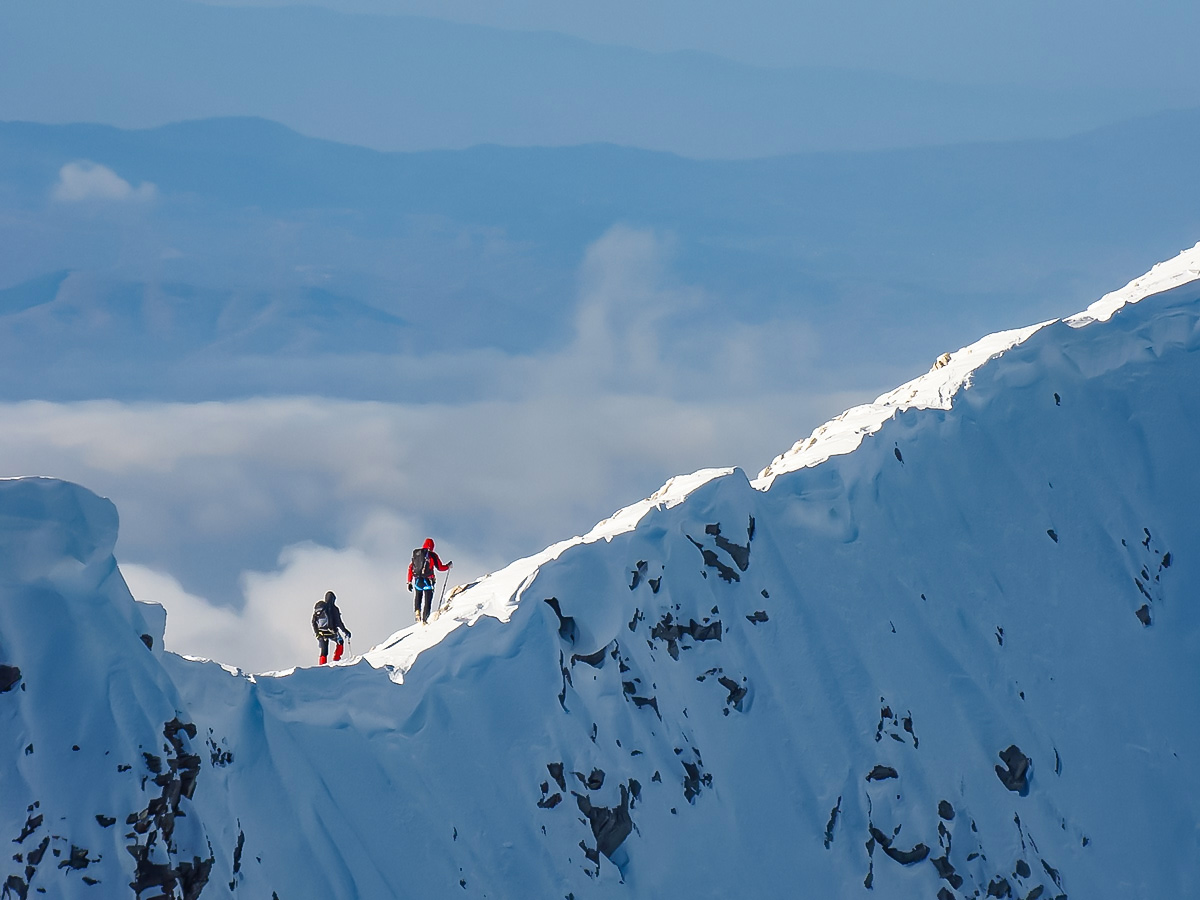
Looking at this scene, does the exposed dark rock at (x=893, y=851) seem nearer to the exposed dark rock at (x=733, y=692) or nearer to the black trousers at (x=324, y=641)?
the exposed dark rock at (x=733, y=692)

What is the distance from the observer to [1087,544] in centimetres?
3816

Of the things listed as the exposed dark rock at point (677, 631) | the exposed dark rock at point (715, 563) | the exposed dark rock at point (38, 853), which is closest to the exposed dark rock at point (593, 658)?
the exposed dark rock at point (677, 631)

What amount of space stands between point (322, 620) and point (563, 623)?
6.02 metres

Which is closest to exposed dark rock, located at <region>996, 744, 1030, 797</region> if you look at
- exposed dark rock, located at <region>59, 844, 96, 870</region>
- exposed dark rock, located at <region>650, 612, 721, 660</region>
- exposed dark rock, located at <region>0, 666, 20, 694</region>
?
exposed dark rock, located at <region>650, 612, 721, 660</region>

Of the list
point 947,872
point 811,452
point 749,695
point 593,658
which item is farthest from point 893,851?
point 811,452

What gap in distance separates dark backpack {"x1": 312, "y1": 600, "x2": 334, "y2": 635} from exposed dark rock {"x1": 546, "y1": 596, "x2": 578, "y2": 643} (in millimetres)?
5474

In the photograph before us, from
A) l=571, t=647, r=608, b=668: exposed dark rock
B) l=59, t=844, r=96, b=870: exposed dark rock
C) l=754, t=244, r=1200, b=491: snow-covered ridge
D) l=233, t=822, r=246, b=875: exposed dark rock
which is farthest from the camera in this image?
l=754, t=244, r=1200, b=491: snow-covered ridge

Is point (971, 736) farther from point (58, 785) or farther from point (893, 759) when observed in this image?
point (58, 785)

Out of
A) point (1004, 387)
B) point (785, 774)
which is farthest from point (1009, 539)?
point (785, 774)

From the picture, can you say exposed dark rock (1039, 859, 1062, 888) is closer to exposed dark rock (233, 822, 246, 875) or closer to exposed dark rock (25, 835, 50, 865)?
exposed dark rock (233, 822, 246, 875)

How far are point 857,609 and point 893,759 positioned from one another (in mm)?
4332

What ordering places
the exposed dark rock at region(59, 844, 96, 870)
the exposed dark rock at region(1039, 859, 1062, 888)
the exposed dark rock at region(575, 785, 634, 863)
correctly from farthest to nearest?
the exposed dark rock at region(1039, 859, 1062, 888) < the exposed dark rock at region(575, 785, 634, 863) < the exposed dark rock at region(59, 844, 96, 870)

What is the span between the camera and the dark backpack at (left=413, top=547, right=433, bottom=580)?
1203 inches

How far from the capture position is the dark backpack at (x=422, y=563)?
3055 centimetres
